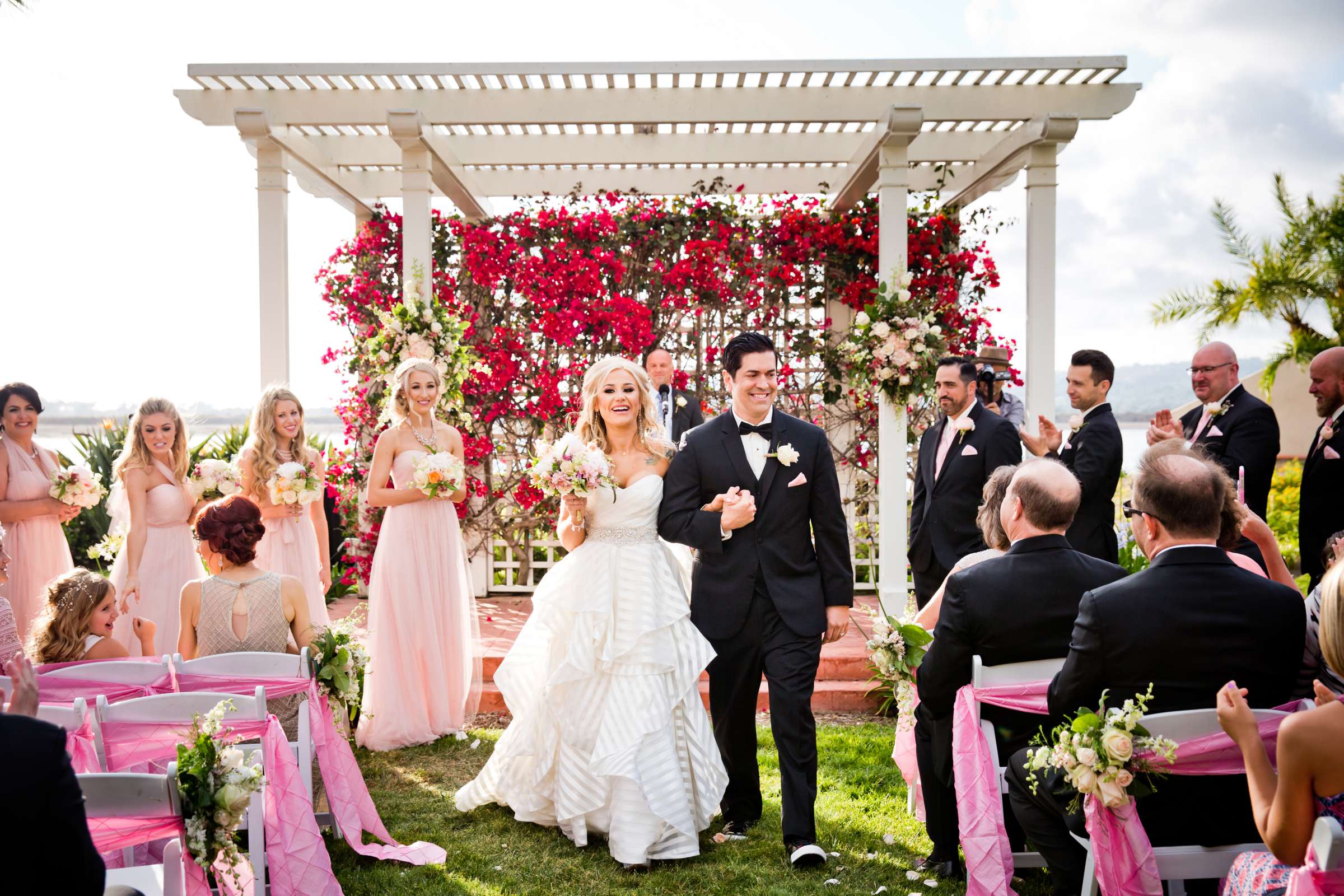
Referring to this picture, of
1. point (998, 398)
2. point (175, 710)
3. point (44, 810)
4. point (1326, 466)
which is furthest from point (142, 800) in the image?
point (998, 398)

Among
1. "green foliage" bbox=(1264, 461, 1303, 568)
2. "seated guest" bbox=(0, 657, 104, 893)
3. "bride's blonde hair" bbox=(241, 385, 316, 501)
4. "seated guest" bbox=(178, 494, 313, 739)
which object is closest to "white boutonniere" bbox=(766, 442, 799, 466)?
"seated guest" bbox=(178, 494, 313, 739)

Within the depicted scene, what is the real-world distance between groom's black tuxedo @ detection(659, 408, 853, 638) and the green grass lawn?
970 mm

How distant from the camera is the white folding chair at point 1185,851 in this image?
2465 mm

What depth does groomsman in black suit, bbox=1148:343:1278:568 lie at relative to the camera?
492 cm

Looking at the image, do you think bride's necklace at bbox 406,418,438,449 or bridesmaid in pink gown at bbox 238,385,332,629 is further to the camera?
bride's necklace at bbox 406,418,438,449

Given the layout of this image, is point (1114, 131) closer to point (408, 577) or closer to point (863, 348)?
point (863, 348)

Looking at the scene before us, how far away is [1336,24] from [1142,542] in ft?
41.6

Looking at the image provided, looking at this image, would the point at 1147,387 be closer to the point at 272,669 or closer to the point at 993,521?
the point at 993,521

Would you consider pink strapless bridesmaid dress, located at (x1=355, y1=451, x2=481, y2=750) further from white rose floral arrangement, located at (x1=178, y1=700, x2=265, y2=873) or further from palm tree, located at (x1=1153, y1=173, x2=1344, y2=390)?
palm tree, located at (x1=1153, y1=173, x2=1344, y2=390)

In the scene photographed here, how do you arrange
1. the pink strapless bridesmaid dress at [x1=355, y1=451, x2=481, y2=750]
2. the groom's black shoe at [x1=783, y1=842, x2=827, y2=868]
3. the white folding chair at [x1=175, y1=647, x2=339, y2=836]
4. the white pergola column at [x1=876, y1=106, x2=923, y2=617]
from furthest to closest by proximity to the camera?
the white pergola column at [x1=876, y1=106, x2=923, y2=617], the pink strapless bridesmaid dress at [x1=355, y1=451, x2=481, y2=750], the groom's black shoe at [x1=783, y1=842, x2=827, y2=868], the white folding chair at [x1=175, y1=647, x2=339, y2=836]

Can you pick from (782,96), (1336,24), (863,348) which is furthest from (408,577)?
(1336,24)

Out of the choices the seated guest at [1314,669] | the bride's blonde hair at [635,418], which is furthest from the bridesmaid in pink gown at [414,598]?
the seated guest at [1314,669]

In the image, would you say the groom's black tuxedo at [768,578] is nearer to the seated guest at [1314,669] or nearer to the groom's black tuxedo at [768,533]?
the groom's black tuxedo at [768,533]

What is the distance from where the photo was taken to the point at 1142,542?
298cm
